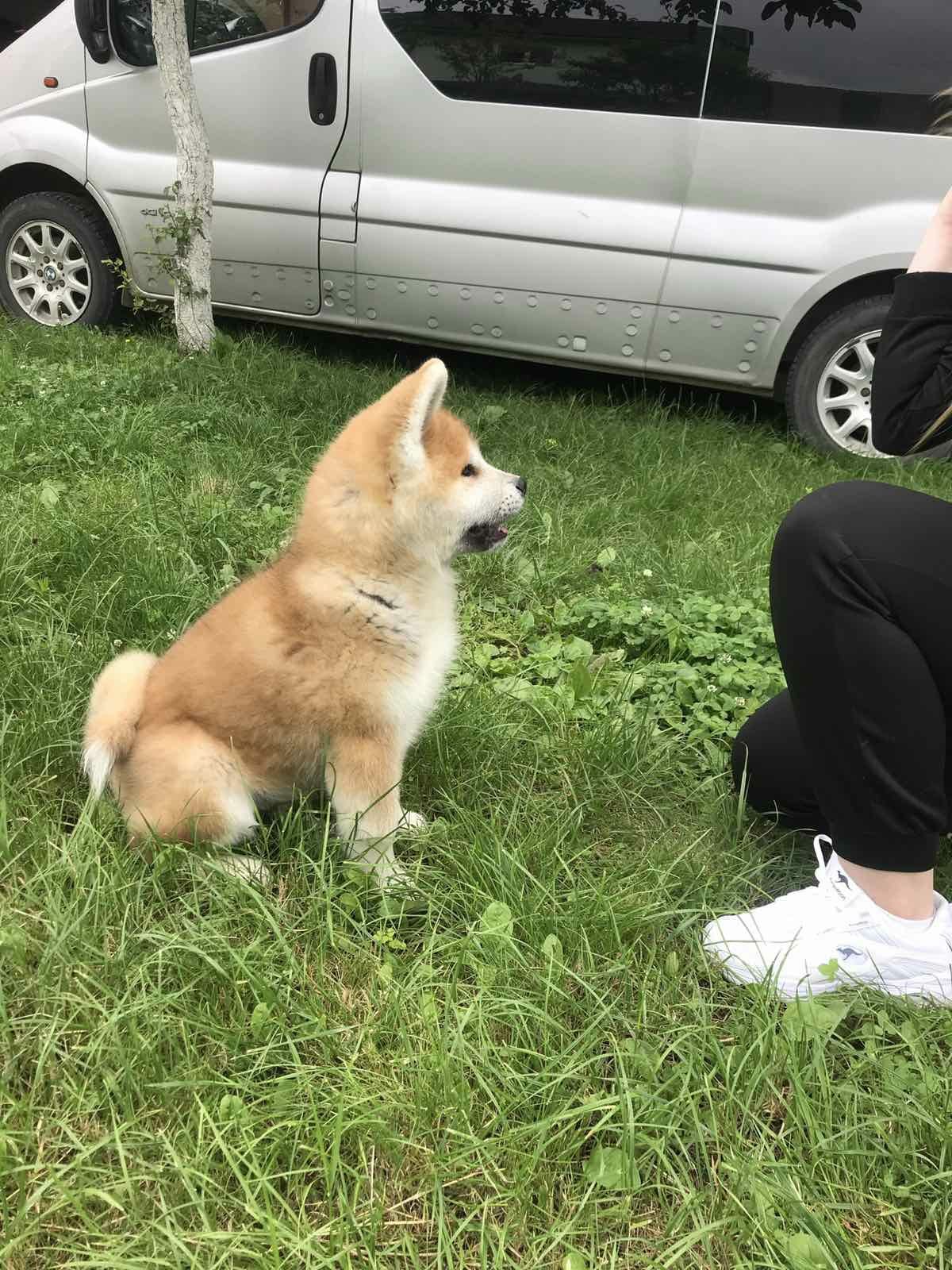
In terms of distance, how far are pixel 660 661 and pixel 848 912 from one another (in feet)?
4.34

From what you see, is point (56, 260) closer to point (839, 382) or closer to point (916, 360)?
point (839, 382)

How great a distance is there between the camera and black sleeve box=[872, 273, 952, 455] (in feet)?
5.42

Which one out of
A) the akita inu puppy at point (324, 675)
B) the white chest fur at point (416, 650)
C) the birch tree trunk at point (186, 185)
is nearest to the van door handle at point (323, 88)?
the birch tree trunk at point (186, 185)

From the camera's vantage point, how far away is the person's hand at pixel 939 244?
1646mm

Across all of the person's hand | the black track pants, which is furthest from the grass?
the person's hand

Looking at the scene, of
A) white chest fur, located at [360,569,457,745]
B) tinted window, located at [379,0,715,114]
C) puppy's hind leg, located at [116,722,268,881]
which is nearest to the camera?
puppy's hind leg, located at [116,722,268,881]

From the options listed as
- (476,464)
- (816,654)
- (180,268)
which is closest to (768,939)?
(816,654)

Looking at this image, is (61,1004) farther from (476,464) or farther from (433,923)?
(476,464)

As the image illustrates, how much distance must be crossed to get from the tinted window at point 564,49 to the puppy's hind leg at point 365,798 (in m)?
4.05

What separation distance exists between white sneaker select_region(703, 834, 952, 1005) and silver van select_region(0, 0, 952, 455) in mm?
3051

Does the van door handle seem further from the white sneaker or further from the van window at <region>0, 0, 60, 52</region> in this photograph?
the white sneaker

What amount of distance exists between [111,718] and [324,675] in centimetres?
52

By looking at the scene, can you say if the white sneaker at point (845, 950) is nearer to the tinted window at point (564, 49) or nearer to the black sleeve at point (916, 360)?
the black sleeve at point (916, 360)

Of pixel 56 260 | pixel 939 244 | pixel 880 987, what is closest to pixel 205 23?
pixel 56 260
